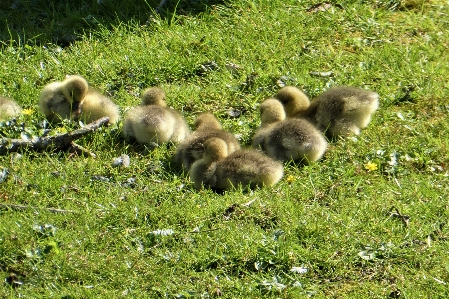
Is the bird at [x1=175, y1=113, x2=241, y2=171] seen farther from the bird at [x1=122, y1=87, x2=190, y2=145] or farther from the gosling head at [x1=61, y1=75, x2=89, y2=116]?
the gosling head at [x1=61, y1=75, x2=89, y2=116]

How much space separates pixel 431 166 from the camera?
641 centimetres

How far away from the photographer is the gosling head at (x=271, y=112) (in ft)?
22.2

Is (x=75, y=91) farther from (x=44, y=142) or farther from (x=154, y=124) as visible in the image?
(x=154, y=124)

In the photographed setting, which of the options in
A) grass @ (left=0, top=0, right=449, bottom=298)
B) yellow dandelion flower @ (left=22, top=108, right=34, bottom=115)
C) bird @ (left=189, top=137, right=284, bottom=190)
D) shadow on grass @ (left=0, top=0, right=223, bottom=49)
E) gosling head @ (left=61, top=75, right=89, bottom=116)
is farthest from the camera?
shadow on grass @ (left=0, top=0, right=223, bottom=49)

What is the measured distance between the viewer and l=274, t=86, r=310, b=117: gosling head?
7.00 meters

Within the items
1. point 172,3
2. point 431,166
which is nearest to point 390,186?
point 431,166

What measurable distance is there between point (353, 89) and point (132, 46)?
2.46m

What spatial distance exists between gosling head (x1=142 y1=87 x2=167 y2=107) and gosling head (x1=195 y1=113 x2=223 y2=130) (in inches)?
13.7

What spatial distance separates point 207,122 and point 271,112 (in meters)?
0.53

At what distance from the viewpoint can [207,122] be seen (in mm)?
6730

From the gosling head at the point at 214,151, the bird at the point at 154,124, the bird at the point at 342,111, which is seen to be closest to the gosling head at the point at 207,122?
the bird at the point at 154,124

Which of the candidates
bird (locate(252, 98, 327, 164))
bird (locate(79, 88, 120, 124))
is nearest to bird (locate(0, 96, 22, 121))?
bird (locate(79, 88, 120, 124))

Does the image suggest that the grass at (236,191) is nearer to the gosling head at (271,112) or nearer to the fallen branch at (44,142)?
the fallen branch at (44,142)

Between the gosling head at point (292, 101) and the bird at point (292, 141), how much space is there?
40 centimetres
